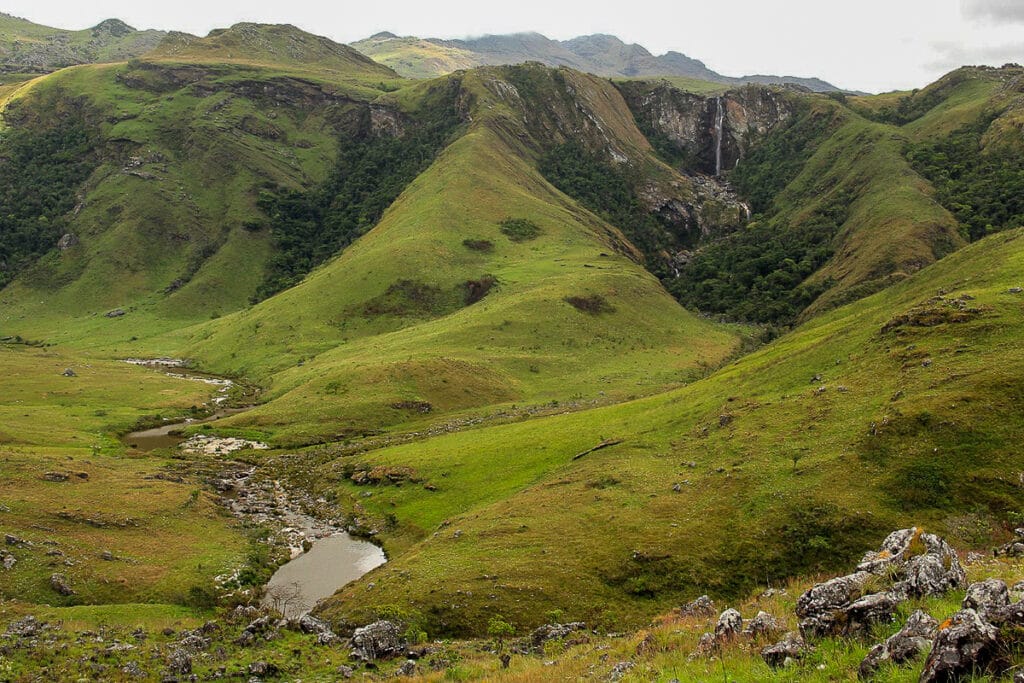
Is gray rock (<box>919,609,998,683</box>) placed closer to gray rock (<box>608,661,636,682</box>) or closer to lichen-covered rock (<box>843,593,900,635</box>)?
lichen-covered rock (<box>843,593,900,635</box>)

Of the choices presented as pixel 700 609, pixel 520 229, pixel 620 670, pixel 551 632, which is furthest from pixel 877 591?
pixel 520 229

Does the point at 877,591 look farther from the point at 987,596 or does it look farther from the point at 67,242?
the point at 67,242

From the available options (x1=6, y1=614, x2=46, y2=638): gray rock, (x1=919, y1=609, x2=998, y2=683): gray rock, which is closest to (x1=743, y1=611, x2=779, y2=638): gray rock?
(x1=919, y1=609, x2=998, y2=683): gray rock

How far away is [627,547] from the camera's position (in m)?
34.0

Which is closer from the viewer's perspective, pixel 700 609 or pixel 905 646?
pixel 905 646

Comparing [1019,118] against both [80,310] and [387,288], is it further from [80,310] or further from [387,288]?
[80,310]

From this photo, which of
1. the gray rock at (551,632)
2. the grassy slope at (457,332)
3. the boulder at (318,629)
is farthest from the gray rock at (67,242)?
the gray rock at (551,632)

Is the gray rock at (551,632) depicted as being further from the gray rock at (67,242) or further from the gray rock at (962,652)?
the gray rock at (67,242)

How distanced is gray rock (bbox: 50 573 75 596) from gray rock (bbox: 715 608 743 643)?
34.8 m

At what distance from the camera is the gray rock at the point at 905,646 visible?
1168 cm

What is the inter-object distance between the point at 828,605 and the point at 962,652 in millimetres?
6136

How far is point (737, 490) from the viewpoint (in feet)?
118

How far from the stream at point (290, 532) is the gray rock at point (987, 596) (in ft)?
110

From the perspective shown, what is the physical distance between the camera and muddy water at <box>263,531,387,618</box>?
123ft
